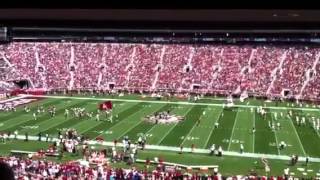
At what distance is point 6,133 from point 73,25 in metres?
20.2

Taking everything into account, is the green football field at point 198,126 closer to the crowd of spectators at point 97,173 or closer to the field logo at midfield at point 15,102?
the field logo at midfield at point 15,102

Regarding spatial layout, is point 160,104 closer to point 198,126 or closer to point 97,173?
point 198,126

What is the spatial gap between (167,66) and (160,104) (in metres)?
11.0

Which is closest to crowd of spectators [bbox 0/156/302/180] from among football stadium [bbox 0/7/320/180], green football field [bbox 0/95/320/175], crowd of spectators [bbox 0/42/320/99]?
football stadium [bbox 0/7/320/180]

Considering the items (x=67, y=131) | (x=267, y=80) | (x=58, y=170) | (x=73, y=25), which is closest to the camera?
(x=73, y=25)

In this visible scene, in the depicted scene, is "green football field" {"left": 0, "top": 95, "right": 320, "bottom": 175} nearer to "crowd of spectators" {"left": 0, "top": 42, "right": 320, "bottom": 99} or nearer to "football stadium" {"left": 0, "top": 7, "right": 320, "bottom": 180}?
"football stadium" {"left": 0, "top": 7, "right": 320, "bottom": 180}

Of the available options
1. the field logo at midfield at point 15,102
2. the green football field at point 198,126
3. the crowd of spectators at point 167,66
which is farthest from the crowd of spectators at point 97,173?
the crowd of spectators at point 167,66

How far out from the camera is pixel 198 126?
24.2 m

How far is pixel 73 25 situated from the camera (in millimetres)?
3646

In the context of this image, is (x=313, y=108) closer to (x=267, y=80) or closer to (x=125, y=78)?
(x=267, y=80)

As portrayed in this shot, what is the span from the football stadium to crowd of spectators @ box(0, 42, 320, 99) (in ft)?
0.28

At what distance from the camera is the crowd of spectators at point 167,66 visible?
3906 cm

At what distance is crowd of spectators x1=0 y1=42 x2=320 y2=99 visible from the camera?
39062 millimetres
